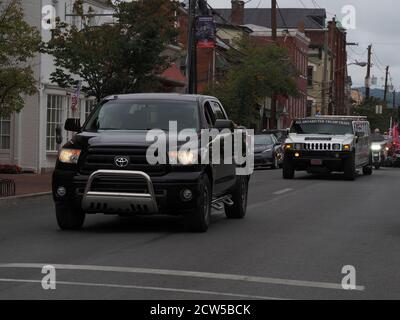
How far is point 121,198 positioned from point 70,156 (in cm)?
103

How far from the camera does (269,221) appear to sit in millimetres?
13781

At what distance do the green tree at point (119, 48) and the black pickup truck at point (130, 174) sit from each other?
10.2 meters

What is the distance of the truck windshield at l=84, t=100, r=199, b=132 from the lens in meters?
12.2

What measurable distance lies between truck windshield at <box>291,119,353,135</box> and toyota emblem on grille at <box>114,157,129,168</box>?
16.0m

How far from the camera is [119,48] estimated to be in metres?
22.1

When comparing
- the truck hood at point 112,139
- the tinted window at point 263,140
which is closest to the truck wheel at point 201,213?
the truck hood at point 112,139

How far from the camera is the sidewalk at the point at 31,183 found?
19.7 meters

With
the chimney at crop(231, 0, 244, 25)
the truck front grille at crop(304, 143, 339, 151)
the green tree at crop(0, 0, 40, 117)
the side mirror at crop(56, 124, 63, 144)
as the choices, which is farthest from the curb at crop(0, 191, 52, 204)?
the chimney at crop(231, 0, 244, 25)

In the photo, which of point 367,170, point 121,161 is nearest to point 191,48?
point 367,170

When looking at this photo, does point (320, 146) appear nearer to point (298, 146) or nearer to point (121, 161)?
point (298, 146)

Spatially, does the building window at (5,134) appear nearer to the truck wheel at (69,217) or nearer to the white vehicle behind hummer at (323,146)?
the white vehicle behind hummer at (323,146)

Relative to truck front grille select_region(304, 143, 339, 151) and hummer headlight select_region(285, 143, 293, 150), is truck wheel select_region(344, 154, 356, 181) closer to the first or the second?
truck front grille select_region(304, 143, 339, 151)

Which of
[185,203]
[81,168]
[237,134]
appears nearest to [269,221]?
[237,134]
